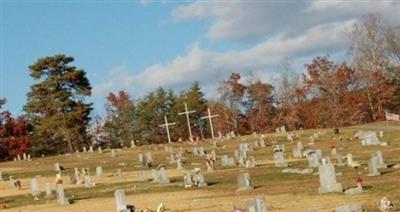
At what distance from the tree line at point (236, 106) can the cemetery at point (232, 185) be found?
3026 centimetres

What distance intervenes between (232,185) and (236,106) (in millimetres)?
78950

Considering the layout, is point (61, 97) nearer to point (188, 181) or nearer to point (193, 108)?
point (193, 108)

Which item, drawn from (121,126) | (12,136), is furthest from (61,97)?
(121,126)

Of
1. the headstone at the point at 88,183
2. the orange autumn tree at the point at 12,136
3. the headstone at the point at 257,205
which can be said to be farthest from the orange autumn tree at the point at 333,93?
the headstone at the point at 257,205

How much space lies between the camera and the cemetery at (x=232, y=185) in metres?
22.5

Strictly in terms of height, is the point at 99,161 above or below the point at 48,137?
below

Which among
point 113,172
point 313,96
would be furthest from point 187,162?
point 313,96

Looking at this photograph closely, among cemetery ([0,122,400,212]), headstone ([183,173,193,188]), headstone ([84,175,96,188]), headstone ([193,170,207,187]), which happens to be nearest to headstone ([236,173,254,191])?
cemetery ([0,122,400,212])

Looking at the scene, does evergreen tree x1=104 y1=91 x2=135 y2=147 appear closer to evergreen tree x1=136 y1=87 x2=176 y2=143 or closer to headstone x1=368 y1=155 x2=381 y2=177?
evergreen tree x1=136 y1=87 x2=176 y2=143

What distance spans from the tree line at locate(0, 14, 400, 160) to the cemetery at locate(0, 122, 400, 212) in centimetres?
3026

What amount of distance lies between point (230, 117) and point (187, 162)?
5633 centimetres

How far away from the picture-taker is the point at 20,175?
181ft

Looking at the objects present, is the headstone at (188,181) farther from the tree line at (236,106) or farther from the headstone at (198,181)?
the tree line at (236,106)

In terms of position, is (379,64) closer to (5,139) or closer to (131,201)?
(5,139)
